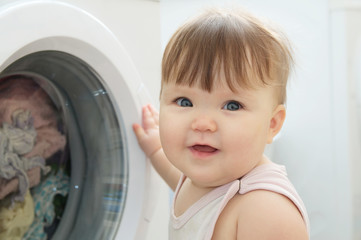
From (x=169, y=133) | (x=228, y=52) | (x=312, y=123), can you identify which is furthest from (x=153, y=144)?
(x=312, y=123)

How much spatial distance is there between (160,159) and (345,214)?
0.64m

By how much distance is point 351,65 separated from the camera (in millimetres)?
1257

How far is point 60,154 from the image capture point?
939mm

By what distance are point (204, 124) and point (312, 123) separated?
2.37ft

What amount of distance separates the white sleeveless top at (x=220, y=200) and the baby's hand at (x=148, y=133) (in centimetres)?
15

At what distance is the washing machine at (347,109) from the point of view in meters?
1.25

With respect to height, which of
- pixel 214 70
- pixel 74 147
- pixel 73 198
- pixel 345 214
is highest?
pixel 214 70

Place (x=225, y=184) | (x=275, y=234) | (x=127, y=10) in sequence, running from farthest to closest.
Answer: (x=127, y=10), (x=225, y=184), (x=275, y=234)

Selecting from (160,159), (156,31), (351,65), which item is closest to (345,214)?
(351,65)

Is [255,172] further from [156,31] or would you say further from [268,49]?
[156,31]

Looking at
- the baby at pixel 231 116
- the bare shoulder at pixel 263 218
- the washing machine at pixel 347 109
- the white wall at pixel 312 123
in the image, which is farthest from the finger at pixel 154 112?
the washing machine at pixel 347 109

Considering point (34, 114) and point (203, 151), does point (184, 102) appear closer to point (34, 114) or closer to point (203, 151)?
point (203, 151)

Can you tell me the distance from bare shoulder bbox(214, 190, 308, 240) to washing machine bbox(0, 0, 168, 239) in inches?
9.8

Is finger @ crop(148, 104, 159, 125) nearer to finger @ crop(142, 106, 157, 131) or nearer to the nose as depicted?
finger @ crop(142, 106, 157, 131)
